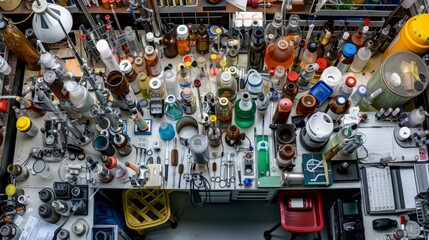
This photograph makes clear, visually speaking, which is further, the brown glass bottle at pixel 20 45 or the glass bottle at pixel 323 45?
the glass bottle at pixel 323 45

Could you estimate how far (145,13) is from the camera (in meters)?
2.23

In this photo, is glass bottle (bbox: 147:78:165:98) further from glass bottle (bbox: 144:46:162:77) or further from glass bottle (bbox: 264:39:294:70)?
glass bottle (bbox: 264:39:294:70)

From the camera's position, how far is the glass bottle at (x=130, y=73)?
212cm

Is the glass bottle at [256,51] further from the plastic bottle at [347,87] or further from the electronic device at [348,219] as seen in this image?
the electronic device at [348,219]

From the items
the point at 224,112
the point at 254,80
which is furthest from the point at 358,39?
the point at 224,112

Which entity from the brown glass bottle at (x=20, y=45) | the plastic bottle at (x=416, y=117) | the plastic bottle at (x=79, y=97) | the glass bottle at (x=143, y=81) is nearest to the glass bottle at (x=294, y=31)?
the plastic bottle at (x=416, y=117)

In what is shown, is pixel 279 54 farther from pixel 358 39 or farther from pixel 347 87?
pixel 358 39

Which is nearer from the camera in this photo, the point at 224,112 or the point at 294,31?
the point at 224,112

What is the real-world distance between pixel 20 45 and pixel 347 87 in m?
1.82

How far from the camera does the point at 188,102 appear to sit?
6.96ft

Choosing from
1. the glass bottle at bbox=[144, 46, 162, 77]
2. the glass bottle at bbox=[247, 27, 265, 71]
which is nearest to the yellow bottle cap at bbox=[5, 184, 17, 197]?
the glass bottle at bbox=[144, 46, 162, 77]

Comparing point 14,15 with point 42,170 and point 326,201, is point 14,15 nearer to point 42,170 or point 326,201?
point 42,170

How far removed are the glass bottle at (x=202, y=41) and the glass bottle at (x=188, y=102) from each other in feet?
1.25

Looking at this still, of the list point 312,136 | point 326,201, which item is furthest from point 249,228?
point 312,136
